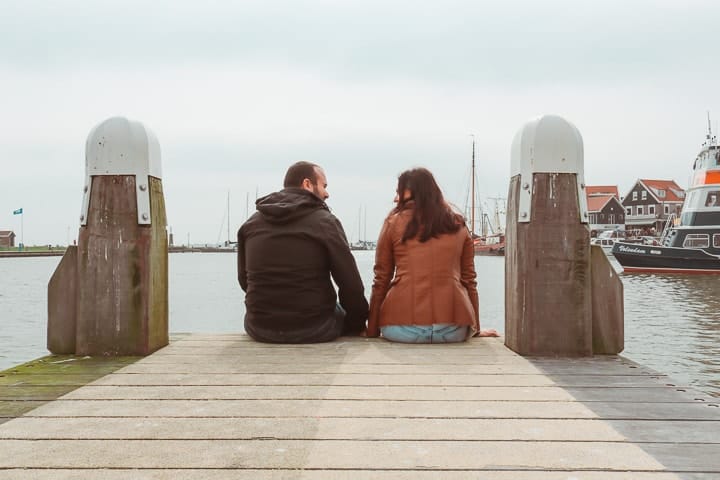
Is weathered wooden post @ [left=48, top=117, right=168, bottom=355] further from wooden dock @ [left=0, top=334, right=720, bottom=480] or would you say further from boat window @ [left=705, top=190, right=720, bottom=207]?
boat window @ [left=705, top=190, right=720, bottom=207]

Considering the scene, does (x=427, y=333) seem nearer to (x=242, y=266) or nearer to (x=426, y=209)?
(x=426, y=209)

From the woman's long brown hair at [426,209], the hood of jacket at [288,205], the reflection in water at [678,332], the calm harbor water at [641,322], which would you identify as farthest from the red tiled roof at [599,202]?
the hood of jacket at [288,205]

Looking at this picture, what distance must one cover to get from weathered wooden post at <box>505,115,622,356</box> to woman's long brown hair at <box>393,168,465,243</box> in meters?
0.55

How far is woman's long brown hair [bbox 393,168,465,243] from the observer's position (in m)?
3.94

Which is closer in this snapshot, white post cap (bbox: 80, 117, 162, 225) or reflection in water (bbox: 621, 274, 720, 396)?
white post cap (bbox: 80, 117, 162, 225)

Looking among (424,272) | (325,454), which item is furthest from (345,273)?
(325,454)

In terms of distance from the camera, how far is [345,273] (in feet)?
12.9

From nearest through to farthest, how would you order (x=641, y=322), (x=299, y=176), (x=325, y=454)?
1. (x=325, y=454)
2. (x=299, y=176)
3. (x=641, y=322)

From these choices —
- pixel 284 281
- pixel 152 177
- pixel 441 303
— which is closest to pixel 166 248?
pixel 152 177

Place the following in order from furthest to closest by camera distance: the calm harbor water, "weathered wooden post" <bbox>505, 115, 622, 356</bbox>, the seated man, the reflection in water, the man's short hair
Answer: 1. the calm harbor water
2. the reflection in water
3. the man's short hair
4. the seated man
5. "weathered wooden post" <bbox>505, 115, 622, 356</bbox>

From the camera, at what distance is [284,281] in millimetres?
3865

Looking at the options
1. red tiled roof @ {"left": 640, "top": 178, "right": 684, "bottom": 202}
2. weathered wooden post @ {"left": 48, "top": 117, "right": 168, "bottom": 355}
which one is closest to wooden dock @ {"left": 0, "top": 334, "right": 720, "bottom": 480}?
weathered wooden post @ {"left": 48, "top": 117, "right": 168, "bottom": 355}

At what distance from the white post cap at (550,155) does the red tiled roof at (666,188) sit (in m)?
71.3

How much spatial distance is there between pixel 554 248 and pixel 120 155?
96.8 inches
